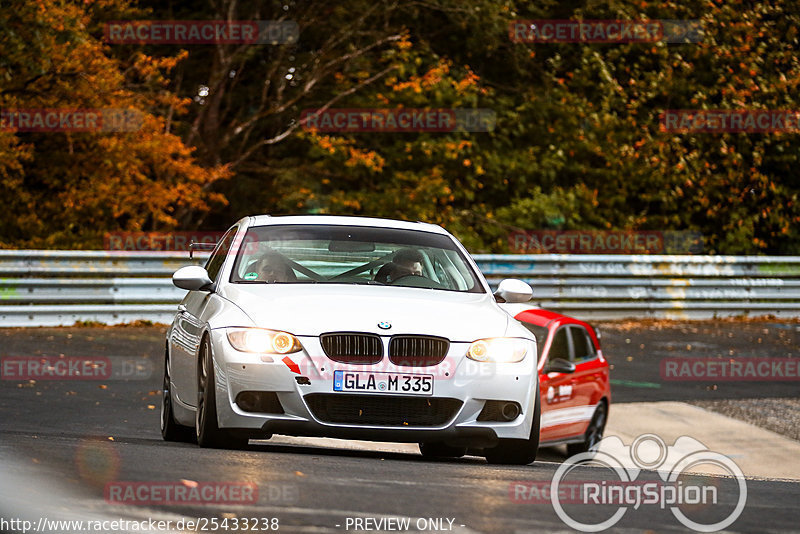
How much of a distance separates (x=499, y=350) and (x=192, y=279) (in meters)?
2.00

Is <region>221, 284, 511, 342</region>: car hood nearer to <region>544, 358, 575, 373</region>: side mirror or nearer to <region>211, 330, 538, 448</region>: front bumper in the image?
<region>211, 330, 538, 448</region>: front bumper

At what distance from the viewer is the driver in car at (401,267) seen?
917cm

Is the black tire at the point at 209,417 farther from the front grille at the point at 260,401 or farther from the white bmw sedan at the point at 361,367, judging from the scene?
the front grille at the point at 260,401

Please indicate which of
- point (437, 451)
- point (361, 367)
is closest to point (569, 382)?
point (437, 451)

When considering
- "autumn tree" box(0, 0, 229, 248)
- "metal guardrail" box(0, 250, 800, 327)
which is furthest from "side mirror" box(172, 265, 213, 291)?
"autumn tree" box(0, 0, 229, 248)

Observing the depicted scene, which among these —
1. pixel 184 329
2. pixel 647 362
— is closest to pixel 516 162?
pixel 647 362

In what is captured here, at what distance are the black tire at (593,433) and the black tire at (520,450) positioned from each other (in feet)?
20.5

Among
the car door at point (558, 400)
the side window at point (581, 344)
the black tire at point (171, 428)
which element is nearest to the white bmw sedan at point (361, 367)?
the black tire at point (171, 428)

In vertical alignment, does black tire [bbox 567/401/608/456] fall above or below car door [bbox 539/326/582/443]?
below

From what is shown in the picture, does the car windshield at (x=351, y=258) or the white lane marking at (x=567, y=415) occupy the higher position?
the car windshield at (x=351, y=258)

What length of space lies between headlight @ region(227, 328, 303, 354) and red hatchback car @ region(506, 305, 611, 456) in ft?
19.2

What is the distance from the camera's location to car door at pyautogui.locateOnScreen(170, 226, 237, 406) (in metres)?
8.84

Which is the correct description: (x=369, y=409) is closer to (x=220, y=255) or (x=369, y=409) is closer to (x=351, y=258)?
(x=351, y=258)

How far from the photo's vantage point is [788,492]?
757 cm
